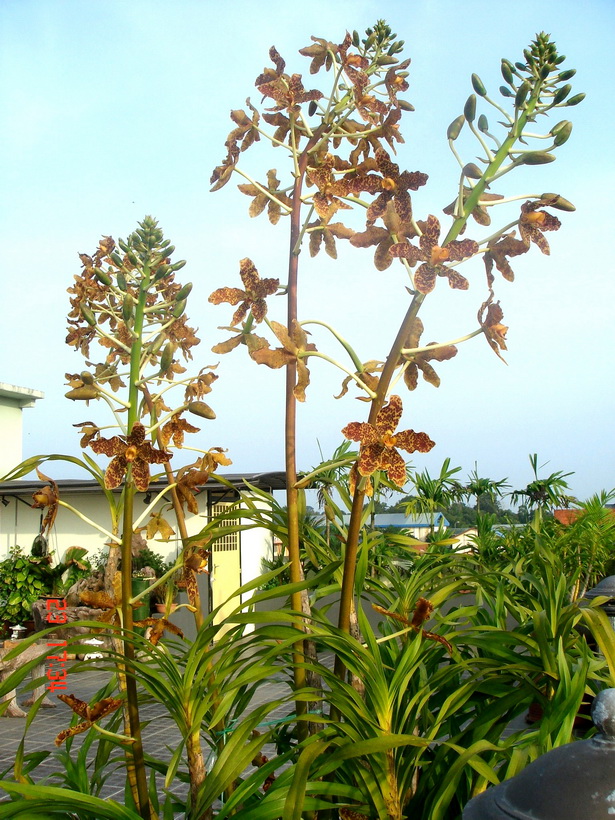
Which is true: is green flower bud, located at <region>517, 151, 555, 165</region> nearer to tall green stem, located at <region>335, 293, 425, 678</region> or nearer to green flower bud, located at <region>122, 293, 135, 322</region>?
tall green stem, located at <region>335, 293, 425, 678</region>

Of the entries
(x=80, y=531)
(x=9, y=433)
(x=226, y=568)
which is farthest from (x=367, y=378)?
(x=9, y=433)

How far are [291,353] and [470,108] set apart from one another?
56 centimetres

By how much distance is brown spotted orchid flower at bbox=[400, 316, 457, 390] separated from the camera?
1386 millimetres

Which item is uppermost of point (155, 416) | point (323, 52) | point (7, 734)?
point (323, 52)

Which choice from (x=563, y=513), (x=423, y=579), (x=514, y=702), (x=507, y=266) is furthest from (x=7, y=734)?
(x=563, y=513)

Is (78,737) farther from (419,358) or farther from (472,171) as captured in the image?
(472,171)

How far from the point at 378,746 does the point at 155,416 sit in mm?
914

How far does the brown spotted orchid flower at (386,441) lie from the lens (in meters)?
1.29

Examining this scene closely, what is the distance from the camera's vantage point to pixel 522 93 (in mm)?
1348

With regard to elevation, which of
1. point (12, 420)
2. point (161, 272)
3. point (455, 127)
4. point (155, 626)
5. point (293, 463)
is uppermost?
point (12, 420)

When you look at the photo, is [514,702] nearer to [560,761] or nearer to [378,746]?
[378,746]

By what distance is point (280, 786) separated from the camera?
4.50 feet

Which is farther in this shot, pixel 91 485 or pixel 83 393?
pixel 91 485

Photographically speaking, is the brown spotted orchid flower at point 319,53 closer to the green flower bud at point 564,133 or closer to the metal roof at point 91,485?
the green flower bud at point 564,133
